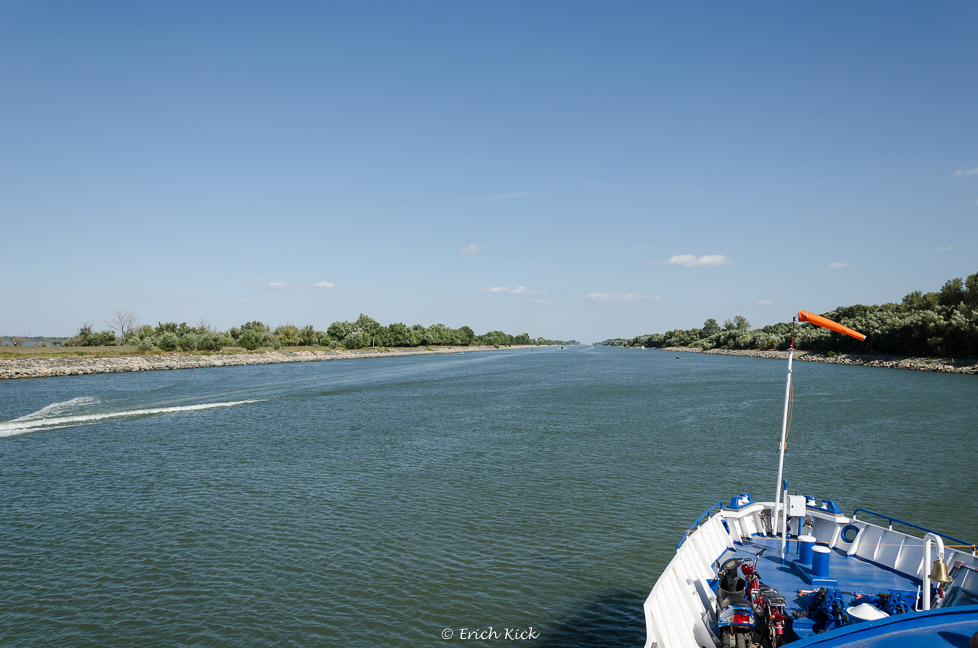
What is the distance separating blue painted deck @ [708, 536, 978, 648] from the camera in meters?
6.34

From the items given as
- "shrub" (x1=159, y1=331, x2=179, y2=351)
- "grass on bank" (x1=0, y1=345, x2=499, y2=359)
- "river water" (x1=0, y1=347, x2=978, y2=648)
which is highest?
"shrub" (x1=159, y1=331, x2=179, y2=351)

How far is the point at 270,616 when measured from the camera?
15.3 m

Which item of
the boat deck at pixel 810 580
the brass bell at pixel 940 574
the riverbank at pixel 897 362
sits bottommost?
the riverbank at pixel 897 362

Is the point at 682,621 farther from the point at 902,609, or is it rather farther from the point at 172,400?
the point at 172,400

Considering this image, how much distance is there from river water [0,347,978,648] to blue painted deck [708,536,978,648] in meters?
3.85

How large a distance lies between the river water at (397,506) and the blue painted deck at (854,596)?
3848 millimetres

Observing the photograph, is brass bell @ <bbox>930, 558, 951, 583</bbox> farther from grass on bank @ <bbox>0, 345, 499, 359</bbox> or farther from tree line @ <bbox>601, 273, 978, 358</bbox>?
grass on bank @ <bbox>0, 345, 499, 359</bbox>

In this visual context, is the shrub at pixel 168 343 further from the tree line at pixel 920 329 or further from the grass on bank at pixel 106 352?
the tree line at pixel 920 329

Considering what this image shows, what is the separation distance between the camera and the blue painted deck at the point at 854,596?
20.8 feet

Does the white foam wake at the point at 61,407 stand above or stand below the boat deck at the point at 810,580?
below

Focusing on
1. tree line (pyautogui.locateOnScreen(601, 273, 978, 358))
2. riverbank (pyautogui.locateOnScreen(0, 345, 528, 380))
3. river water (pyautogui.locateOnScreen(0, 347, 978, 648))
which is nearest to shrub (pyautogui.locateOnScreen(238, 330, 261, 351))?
riverbank (pyautogui.locateOnScreen(0, 345, 528, 380))

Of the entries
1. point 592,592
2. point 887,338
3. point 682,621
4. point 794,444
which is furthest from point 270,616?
point 887,338

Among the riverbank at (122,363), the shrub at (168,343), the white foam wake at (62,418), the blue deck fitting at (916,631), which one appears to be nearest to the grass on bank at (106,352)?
the shrub at (168,343)

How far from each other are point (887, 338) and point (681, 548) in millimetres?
140760
